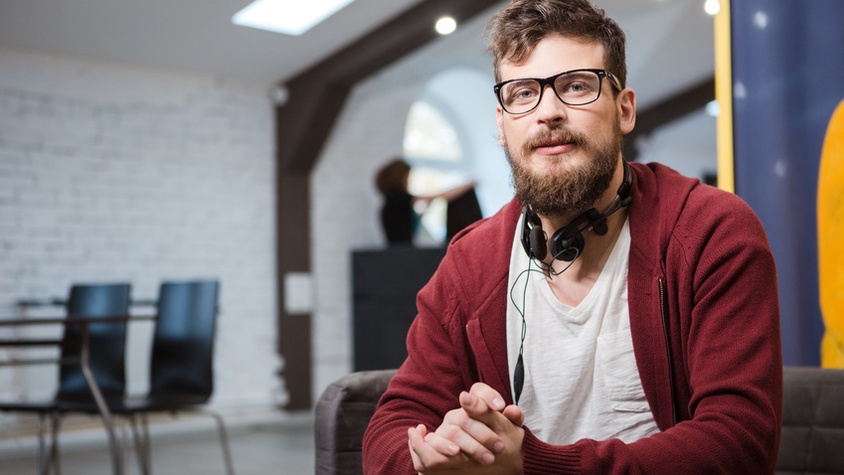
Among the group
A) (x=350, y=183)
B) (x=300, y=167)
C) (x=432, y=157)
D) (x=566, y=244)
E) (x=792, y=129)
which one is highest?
(x=432, y=157)

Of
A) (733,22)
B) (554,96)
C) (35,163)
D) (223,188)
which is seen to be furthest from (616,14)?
(554,96)

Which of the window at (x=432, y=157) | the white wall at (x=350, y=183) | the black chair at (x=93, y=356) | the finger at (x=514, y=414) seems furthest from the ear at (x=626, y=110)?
the window at (x=432, y=157)

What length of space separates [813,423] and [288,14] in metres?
4.77

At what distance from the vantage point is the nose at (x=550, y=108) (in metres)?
1.21

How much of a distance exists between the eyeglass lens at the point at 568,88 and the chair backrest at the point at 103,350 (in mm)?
2815

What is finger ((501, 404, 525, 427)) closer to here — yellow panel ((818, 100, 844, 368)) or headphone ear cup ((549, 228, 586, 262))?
headphone ear cup ((549, 228, 586, 262))

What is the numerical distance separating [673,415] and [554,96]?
466 millimetres

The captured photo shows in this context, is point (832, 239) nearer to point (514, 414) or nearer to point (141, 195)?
point (514, 414)

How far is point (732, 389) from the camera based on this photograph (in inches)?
41.2

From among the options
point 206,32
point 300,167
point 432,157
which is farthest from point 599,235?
point 432,157

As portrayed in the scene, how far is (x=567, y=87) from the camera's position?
123 cm

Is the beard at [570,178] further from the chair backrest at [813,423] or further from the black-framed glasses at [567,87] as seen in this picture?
the chair backrest at [813,423]

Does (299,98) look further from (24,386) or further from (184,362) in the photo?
(184,362)

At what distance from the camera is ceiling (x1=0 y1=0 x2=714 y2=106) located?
4.92 m
